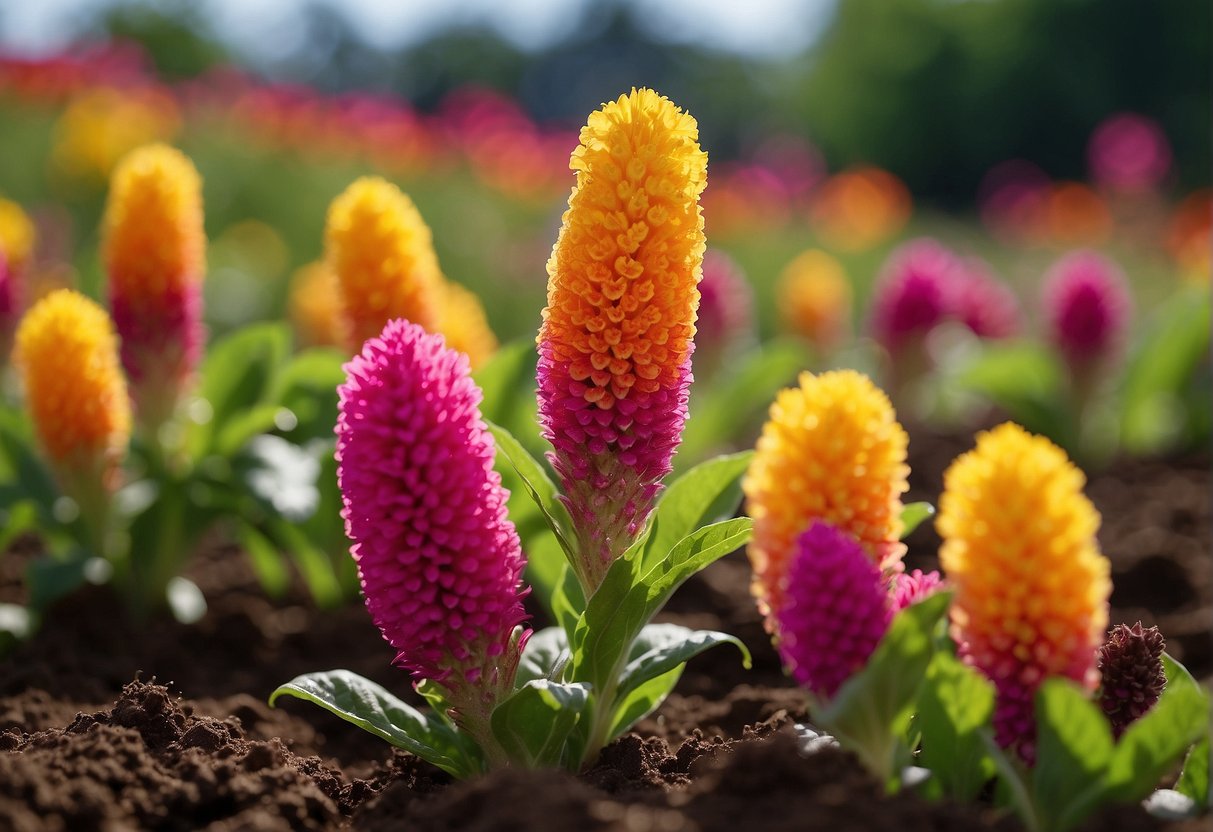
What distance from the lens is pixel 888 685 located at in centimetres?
201

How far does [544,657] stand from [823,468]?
1023mm

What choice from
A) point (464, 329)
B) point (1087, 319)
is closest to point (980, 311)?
point (1087, 319)

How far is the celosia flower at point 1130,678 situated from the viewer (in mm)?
2252

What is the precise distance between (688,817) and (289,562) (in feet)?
11.0

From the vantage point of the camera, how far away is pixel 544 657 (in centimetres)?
285

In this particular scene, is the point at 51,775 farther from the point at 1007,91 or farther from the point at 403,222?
the point at 1007,91

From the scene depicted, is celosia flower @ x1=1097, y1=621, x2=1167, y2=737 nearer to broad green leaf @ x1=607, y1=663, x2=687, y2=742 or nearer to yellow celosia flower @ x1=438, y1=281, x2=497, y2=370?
broad green leaf @ x1=607, y1=663, x2=687, y2=742

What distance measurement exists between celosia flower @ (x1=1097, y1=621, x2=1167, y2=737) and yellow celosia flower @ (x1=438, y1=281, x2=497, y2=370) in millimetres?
2005

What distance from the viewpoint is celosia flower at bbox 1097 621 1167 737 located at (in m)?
2.25

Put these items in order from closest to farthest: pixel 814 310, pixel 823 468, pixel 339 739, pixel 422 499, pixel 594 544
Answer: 1. pixel 823 468
2. pixel 422 499
3. pixel 594 544
4. pixel 339 739
5. pixel 814 310

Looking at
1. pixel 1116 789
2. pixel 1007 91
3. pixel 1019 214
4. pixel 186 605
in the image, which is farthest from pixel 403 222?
pixel 1007 91

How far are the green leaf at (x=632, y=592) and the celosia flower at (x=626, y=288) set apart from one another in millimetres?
184

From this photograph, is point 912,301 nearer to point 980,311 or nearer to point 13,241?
point 980,311

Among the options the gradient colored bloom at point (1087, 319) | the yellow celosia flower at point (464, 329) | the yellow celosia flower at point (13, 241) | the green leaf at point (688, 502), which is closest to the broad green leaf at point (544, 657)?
the green leaf at point (688, 502)
